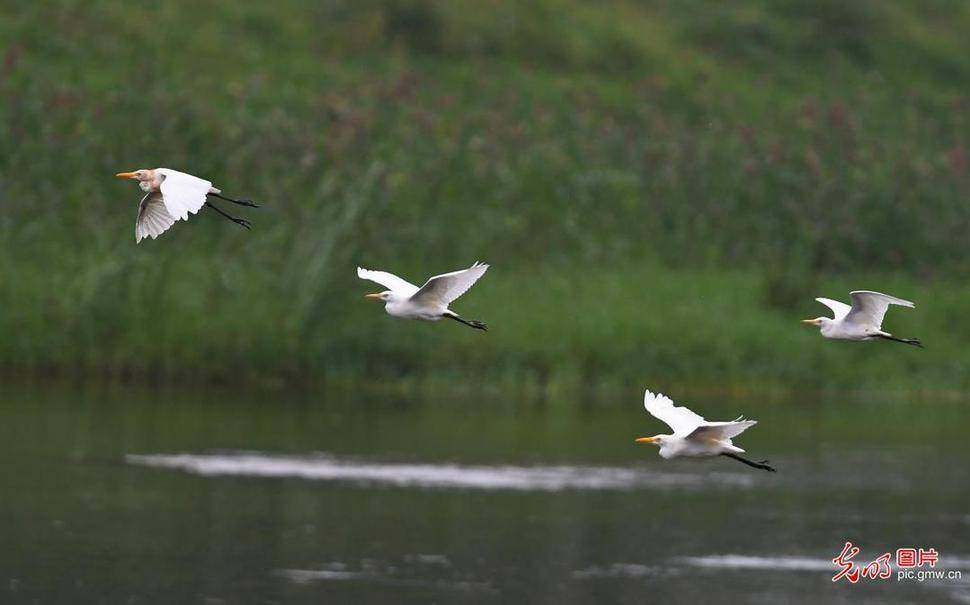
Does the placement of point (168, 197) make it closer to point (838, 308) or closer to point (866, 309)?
point (866, 309)

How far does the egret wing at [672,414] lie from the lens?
15166 millimetres

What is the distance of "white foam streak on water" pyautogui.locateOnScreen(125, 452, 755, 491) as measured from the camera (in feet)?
103

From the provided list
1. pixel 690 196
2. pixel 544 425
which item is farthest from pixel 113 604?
pixel 690 196

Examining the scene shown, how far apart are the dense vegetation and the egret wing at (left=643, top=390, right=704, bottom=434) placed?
23253mm

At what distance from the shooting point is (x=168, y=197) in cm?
1392

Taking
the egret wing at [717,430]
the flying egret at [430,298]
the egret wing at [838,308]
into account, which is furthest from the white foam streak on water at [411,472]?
the egret wing at [717,430]

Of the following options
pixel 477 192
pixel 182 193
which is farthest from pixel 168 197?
pixel 477 192

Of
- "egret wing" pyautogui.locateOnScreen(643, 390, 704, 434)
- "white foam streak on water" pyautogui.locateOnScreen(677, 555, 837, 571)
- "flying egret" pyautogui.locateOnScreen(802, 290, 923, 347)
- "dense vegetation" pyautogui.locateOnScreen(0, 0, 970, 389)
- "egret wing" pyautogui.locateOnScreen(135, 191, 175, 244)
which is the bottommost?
"white foam streak on water" pyautogui.locateOnScreen(677, 555, 837, 571)

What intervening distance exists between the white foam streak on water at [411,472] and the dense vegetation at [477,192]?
20.3 ft

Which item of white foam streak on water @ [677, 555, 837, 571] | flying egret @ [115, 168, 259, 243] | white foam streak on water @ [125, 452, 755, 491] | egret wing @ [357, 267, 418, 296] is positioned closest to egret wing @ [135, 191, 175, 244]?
flying egret @ [115, 168, 259, 243]

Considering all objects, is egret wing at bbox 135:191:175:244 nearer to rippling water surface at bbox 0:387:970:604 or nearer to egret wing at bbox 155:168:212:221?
egret wing at bbox 155:168:212:221

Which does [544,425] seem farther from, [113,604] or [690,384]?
[113,604]

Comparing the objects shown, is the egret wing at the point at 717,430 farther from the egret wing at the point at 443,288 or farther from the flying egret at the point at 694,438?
the egret wing at the point at 443,288

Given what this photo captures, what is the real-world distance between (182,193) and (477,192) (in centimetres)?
3188
